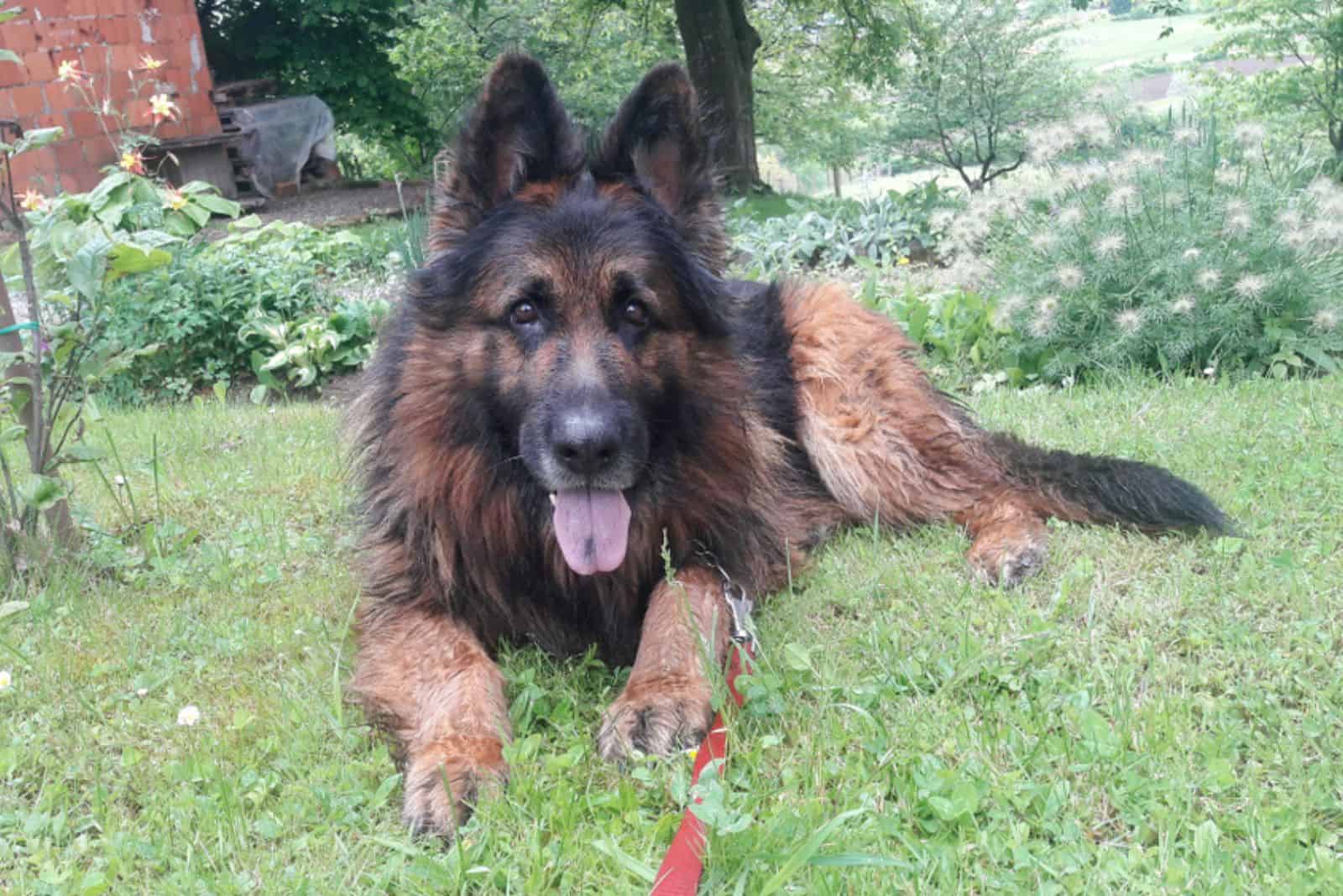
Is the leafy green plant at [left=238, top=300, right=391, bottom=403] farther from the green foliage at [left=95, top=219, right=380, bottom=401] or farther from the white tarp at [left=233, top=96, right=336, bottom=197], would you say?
the white tarp at [left=233, top=96, right=336, bottom=197]

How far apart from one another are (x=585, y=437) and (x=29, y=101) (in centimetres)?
1241

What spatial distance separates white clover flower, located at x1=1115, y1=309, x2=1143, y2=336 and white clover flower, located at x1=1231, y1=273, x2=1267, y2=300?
1.72 feet

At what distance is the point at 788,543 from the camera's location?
3766 millimetres

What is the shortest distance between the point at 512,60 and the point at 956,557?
7.70 feet

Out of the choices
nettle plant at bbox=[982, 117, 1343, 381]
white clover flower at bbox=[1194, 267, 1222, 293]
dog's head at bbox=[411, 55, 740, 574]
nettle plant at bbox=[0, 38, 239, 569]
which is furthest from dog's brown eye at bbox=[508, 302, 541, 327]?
white clover flower at bbox=[1194, 267, 1222, 293]

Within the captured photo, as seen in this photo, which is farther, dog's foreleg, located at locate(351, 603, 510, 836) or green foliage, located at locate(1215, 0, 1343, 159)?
green foliage, located at locate(1215, 0, 1343, 159)

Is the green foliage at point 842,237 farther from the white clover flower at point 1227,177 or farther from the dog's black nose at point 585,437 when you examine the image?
the dog's black nose at point 585,437

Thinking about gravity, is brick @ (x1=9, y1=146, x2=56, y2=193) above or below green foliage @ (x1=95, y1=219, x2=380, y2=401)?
above

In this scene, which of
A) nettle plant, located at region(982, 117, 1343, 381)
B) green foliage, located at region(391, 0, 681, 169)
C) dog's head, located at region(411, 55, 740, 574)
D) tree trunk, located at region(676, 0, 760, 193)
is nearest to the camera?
dog's head, located at region(411, 55, 740, 574)

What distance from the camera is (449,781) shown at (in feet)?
7.68

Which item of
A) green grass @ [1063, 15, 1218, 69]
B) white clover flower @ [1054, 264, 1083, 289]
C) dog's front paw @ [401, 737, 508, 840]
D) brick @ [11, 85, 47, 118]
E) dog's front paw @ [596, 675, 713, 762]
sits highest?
brick @ [11, 85, 47, 118]

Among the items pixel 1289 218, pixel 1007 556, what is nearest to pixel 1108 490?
pixel 1007 556

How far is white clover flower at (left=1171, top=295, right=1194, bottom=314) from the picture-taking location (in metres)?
5.81

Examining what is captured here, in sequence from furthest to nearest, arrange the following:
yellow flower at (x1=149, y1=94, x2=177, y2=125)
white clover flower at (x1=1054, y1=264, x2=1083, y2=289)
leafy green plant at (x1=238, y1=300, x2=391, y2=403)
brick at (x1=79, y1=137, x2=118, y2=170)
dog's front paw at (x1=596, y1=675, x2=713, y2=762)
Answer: brick at (x1=79, y1=137, x2=118, y2=170) → leafy green plant at (x1=238, y1=300, x2=391, y2=403) → white clover flower at (x1=1054, y1=264, x2=1083, y2=289) → yellow flower at (x1=149, y1=94, x2=177, y2=125) → dog's front paw at (x1=596, y1=675, x2=713, y2=762)
